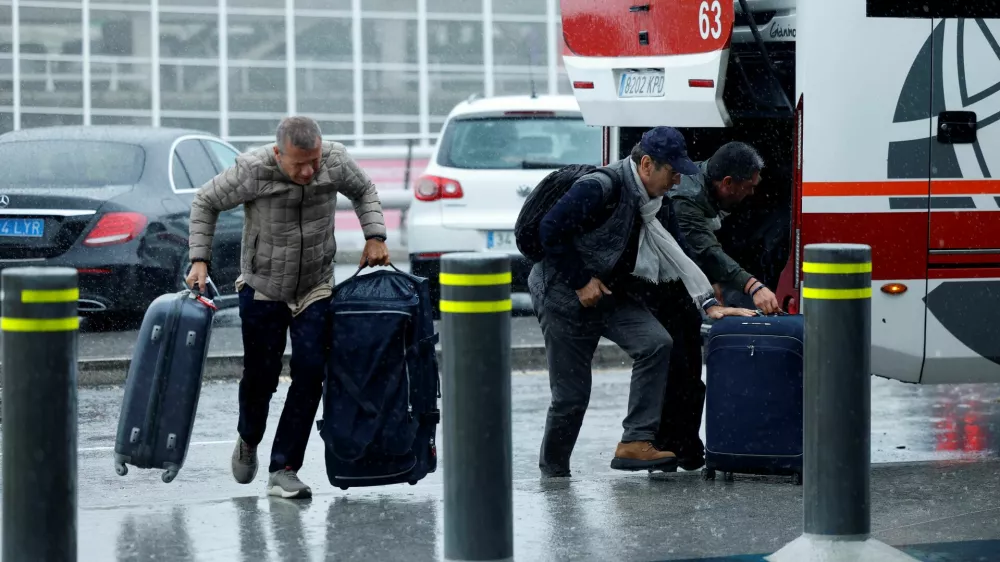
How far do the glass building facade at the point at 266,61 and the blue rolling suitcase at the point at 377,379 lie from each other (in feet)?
59.3

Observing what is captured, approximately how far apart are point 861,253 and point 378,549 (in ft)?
5.96

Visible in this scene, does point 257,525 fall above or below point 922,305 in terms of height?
below

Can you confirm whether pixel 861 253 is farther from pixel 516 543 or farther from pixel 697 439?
pixel 697 439

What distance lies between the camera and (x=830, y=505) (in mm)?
5047

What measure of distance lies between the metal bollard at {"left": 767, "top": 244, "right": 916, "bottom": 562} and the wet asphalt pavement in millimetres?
439

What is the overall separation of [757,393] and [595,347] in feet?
2.21

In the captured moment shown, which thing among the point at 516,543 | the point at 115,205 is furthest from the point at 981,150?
the point at 115,205

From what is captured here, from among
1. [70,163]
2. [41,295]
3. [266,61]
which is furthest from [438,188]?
[266,61]

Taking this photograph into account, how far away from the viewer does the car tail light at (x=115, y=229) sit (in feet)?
35.2

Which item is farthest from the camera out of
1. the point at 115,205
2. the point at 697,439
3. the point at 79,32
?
the point at 79,32

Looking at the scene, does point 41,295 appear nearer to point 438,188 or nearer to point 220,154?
point 438,188

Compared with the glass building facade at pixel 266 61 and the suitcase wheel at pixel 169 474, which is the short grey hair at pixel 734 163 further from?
the glass building facade at pixel 266 61

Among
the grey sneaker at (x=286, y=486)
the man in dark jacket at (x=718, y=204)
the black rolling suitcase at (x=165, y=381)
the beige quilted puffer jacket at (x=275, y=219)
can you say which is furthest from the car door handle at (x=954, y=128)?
the black rolling suitcase at (x=165, y=381)

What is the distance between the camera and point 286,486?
6.18 meters
